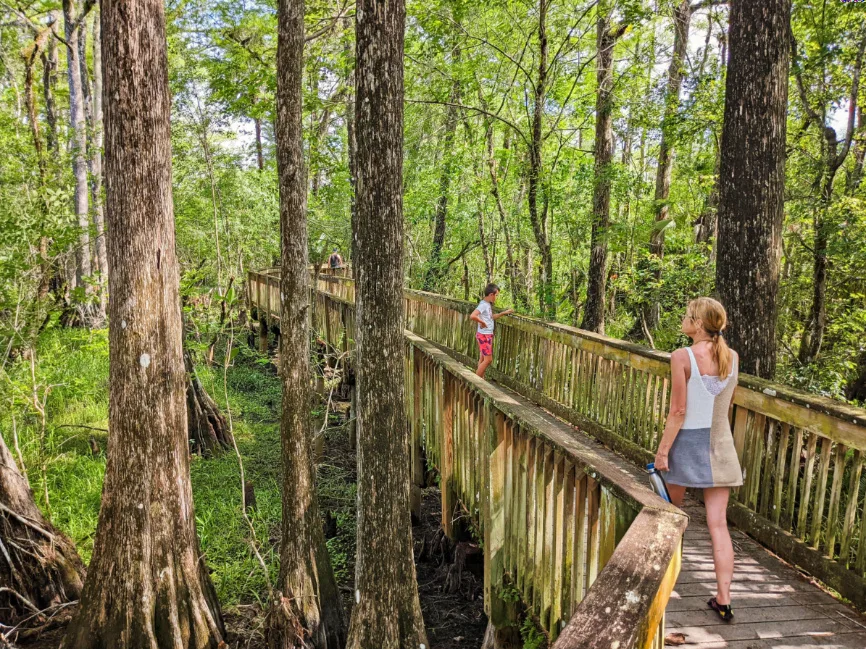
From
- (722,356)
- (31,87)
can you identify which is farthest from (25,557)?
(31,87)

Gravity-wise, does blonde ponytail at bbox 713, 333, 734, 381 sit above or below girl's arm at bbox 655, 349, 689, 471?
above

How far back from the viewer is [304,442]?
545 cm

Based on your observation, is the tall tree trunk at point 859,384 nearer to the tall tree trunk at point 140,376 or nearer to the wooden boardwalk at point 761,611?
the wooden boardwalk at point 761,611

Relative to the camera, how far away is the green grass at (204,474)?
6859mm

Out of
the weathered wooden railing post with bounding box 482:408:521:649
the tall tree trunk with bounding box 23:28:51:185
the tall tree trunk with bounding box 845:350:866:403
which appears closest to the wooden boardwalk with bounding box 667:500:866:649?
the weathered wooden railing post with bounding box 482:408:521:649

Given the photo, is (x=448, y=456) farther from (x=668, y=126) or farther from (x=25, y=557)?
(x=668, y=126)

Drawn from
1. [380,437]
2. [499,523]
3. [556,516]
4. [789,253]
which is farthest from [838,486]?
[789,253]

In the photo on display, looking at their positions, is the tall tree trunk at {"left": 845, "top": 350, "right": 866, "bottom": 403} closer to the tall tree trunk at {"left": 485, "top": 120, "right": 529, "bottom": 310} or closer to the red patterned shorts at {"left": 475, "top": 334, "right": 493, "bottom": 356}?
the red patterned shorts at {"left": 475, "top": 334, "right": 493, "bottom": 356}

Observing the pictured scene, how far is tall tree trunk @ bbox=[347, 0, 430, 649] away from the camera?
12.3ft

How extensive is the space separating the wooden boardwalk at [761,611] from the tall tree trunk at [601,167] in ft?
24.0

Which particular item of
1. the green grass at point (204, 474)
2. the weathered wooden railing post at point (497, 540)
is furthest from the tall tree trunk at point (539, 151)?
the weathered wooden railing post at point (497, 540)

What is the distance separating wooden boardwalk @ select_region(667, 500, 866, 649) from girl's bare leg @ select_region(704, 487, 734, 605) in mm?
155

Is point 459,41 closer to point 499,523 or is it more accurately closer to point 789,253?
point 789,253

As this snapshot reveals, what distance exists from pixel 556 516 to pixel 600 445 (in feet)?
11.0
